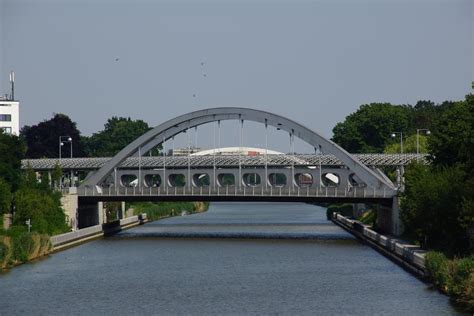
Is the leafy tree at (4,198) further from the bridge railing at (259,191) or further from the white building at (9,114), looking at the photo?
the white building at (9,114)

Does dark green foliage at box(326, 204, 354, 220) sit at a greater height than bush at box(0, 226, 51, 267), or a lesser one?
greater

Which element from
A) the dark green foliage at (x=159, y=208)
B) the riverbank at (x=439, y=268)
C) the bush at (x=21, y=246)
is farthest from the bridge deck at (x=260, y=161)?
the bush at (x=21, y=246)

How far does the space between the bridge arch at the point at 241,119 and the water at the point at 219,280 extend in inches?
238

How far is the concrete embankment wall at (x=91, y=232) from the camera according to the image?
87125mm

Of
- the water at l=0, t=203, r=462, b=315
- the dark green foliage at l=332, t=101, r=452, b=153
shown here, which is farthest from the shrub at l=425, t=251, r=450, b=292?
the dark green foliage at l=332, t=101, r=452, b=153

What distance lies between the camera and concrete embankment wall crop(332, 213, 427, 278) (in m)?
67.1

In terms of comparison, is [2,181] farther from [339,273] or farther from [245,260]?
[339,273]

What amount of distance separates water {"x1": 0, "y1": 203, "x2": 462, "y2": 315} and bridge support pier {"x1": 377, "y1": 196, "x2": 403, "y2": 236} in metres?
3.39

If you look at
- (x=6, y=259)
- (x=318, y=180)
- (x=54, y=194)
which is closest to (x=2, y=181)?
(x=54, y=194)

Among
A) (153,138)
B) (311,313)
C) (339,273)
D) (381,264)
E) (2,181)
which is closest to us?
(311,313)

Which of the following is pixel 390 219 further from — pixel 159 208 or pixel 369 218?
pixel 159 208

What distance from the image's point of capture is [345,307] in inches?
2162

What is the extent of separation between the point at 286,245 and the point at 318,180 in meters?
14.7

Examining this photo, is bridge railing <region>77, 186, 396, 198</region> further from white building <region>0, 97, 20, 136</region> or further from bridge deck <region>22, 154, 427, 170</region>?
white building <region>0, 97, 20, 136</region>
